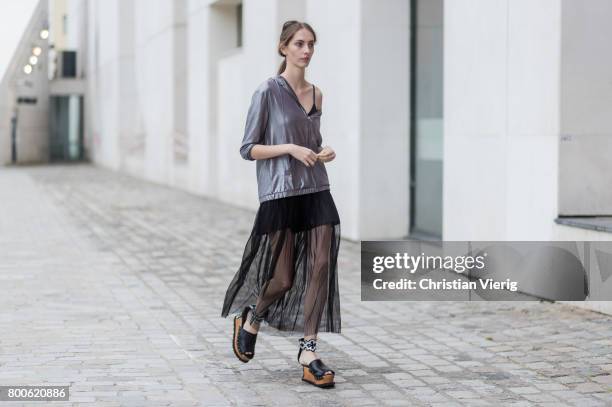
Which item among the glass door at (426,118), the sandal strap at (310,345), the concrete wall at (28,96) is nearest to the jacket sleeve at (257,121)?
the sandal strap at (310,345)

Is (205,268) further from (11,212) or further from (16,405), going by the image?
(11,212)

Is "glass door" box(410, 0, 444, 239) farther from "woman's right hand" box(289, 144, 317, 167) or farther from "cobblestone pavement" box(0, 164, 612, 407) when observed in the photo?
"woman's right hand" box(289, 144, 317, 167)

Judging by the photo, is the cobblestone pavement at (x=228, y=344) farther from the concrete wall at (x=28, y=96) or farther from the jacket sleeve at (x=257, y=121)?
the concrete wall at (x=28, y=96)

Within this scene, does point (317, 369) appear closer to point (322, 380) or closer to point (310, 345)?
point (322, 380)

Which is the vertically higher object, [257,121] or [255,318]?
[257,121]

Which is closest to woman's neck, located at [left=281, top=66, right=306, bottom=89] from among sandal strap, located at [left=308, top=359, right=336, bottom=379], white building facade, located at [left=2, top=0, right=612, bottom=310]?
sandal strap, located at [left=308, top=359, right=336, bottom=379]

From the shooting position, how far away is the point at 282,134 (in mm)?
5766

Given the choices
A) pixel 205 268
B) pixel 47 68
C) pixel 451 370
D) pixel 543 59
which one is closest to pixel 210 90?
pixel 205 268

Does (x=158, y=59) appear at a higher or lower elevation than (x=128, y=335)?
higher

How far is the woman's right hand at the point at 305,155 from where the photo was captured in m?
5.56

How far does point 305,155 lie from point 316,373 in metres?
1.13

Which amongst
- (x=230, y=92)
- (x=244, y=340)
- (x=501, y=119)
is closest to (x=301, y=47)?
(x=244, y=340)

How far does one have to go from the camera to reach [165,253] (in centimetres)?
1237

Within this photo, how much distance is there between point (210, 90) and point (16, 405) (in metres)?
16.8
